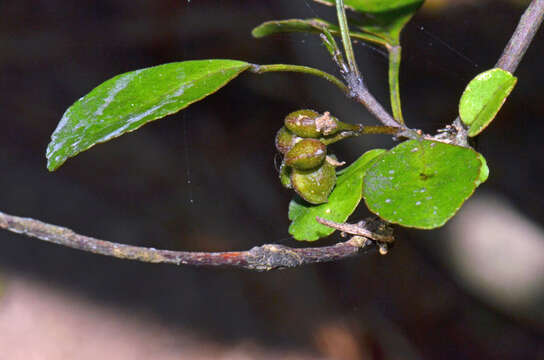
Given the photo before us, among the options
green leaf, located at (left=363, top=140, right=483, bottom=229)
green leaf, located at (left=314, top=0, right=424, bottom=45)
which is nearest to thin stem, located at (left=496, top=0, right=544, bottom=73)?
green leaf, located at (left=363, top=140, right=483, bottom=229)

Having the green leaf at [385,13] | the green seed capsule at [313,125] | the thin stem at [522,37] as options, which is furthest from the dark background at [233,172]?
the green seed capsule at [313,125]

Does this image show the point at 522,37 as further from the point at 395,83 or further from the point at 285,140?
the point at 285,140

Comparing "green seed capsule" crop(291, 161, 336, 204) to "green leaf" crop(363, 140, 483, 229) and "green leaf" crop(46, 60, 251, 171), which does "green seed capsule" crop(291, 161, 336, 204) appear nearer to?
"green leaf" crop(363, 140, 483, 229)

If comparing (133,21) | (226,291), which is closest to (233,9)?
(133,21)

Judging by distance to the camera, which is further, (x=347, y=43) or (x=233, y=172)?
Answer: (x=233, y=172)

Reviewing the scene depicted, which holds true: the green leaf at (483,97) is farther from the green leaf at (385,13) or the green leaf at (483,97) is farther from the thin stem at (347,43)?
the green leaf at (385,13)

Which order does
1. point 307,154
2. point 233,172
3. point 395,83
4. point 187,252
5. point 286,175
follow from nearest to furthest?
point 187,252 → point 307,154 → point 286,175 → point 395,83 → point 233,172

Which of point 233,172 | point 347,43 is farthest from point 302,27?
point 233,172
